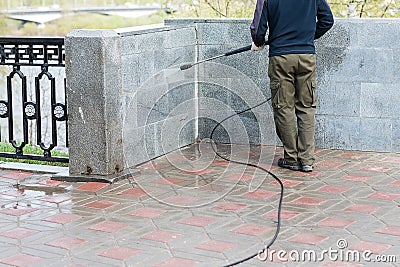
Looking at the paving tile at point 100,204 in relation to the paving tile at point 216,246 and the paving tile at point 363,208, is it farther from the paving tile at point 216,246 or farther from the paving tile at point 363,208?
the paving tile at point 363,208

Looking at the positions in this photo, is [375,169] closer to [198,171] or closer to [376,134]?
[376,134]

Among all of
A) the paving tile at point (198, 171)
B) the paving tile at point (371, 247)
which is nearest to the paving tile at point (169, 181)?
the paving tile at point (198, 171)

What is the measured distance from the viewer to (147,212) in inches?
232

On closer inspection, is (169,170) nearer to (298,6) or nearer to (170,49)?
(170,49)

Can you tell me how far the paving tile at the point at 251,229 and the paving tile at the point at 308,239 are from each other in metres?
0.27

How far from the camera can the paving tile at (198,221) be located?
556 centimetres

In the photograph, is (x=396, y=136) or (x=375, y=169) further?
(x=396, y=136)

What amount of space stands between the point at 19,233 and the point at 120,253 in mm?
914

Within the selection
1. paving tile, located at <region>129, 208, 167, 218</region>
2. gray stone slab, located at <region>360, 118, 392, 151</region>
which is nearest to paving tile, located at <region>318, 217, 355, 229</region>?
paving tile, located at <region>129, 208, 167, 218</region>

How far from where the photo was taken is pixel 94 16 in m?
28.9

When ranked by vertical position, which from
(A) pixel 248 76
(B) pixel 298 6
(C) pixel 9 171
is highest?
(B) pixel 298 6

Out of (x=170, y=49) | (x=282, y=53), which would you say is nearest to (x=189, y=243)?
(x=282, y=53)

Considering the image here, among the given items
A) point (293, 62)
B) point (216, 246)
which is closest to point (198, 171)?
point (293, 62)

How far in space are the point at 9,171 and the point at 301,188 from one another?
9.60ft
